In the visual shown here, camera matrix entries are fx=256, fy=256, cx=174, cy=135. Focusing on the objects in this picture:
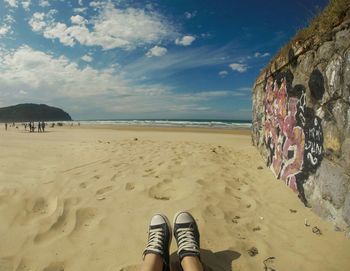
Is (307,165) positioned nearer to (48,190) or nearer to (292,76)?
(292,76)

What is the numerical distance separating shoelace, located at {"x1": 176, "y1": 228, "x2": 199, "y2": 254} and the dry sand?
0.24m

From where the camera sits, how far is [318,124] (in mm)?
3162

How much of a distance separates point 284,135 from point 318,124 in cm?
146

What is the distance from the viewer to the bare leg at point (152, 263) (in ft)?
6.77

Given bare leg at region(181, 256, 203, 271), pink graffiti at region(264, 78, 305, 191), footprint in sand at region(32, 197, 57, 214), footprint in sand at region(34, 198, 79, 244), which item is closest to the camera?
bare leg at region(181, 256, 203, 271)

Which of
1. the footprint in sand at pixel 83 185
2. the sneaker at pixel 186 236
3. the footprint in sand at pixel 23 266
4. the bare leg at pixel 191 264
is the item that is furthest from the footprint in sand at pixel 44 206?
the bare leg at pixel 191 264

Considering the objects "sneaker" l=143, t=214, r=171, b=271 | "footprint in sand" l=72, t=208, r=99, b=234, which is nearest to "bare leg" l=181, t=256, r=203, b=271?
"sneaker" l=143, t=214, r=171, b=271

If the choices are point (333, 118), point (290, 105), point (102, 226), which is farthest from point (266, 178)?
point (102, 226)

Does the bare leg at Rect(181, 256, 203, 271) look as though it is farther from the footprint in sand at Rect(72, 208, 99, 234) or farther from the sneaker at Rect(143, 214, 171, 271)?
the footprint in sand at Rect(72, 208, 99, 234)

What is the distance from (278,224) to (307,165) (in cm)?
90

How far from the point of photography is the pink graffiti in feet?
12.6

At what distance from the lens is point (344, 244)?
2527 millimetres

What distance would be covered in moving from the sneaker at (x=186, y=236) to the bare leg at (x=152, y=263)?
191 millimetres

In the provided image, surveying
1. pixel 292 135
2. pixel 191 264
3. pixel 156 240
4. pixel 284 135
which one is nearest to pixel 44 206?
pixel 156 240
